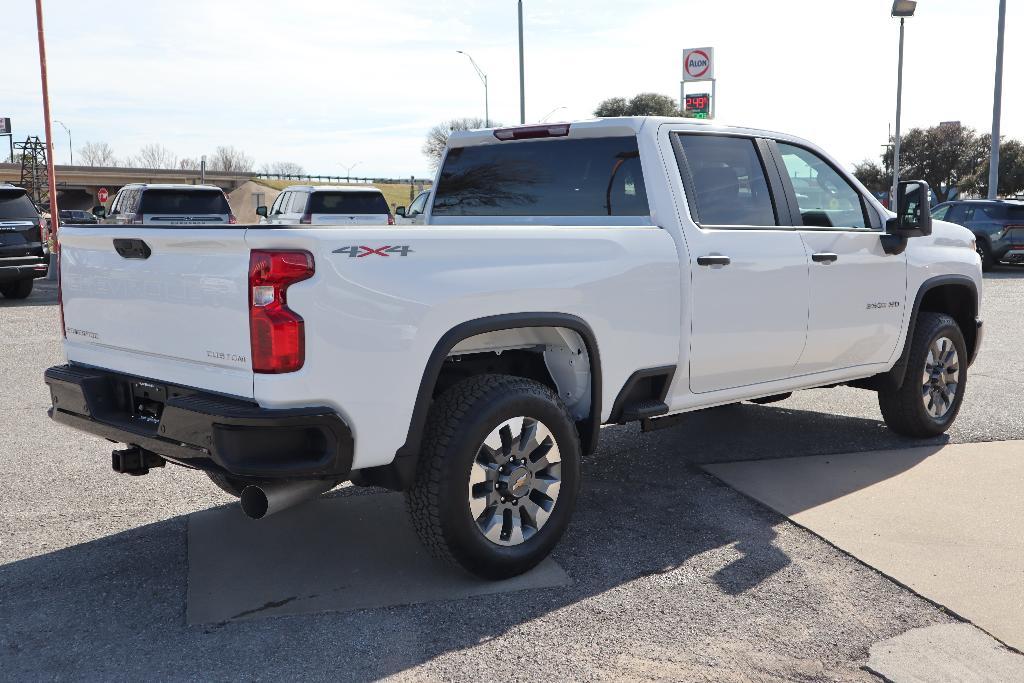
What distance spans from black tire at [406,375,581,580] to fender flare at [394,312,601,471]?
0.29 feet

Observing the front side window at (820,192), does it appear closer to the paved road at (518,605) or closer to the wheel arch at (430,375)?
the paved road at (518,605)

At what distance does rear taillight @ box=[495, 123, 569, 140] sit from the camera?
546 centimetres

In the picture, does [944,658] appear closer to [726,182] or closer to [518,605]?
[518,605]

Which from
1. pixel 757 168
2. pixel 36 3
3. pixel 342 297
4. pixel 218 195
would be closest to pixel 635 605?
pixel 342 297

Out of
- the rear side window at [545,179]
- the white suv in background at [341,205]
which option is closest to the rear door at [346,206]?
the white suv in background at [341,205]

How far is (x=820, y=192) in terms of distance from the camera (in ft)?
19.5

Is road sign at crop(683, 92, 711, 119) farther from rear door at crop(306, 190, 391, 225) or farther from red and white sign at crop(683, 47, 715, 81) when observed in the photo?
rear door at crop(306, 190, 391, 225)

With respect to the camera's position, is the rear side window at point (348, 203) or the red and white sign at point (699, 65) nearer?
the rear side window at point (348, 203)

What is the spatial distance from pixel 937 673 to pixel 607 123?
3007 millimetres

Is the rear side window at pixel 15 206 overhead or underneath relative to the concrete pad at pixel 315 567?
overhead

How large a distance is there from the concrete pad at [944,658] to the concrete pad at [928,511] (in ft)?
0.37

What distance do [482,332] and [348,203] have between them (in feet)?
55.3

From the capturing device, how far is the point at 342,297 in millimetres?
3629

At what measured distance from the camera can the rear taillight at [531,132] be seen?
17.9 feet
